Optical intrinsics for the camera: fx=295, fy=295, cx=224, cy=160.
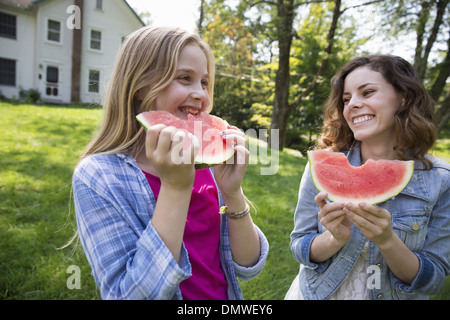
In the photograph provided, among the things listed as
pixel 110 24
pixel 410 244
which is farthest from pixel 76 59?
pixel 410 244

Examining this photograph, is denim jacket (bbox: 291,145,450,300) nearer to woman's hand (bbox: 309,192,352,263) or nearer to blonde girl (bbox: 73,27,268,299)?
woman's hand (bbox: 309,192,352,263)

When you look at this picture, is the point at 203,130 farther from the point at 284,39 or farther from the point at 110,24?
the point at 284,39

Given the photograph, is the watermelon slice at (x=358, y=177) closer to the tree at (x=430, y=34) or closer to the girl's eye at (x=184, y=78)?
the girl's eye at (x=184, y=78)

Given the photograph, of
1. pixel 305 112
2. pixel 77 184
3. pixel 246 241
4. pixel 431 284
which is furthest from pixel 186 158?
pixel 305 112

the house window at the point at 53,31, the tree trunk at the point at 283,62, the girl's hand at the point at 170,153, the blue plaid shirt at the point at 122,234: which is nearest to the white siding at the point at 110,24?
the blue plaid shirt at the point at 122,234

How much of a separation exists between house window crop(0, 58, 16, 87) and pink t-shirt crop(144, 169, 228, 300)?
10817mm

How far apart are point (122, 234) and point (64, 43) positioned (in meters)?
5.55

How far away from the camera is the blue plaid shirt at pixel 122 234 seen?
98 centimetres

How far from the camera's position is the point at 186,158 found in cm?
103

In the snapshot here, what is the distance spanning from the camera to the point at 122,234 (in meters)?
1.08

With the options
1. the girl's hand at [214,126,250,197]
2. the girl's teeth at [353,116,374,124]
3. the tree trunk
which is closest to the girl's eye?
the girl's hand at [214,126,250,197]

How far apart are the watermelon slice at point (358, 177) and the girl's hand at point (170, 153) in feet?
2.73

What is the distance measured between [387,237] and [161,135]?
1.13m

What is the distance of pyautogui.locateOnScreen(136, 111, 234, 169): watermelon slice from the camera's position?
1222mm
